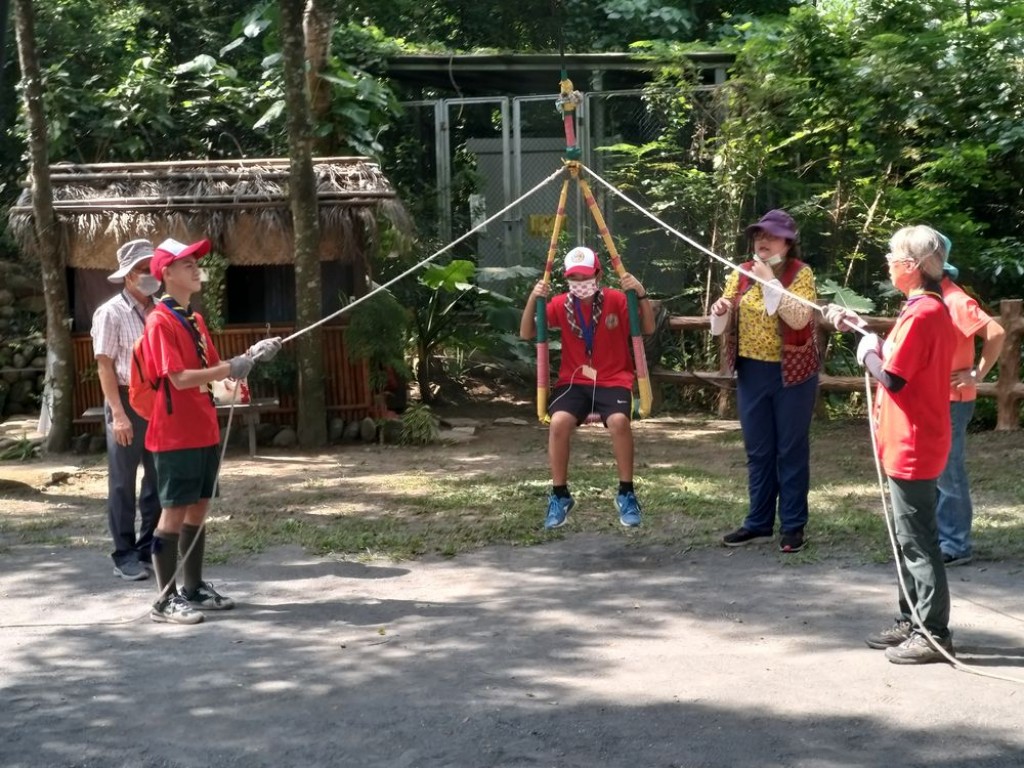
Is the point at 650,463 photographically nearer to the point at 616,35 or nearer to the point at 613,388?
the point at 613,388

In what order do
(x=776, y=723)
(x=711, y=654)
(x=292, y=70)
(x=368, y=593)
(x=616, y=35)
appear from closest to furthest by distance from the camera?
(x=776, y=723) < (x=711, y=654) < (x=368, y=593) < (x=292, y=70) < (x=616, y=35)

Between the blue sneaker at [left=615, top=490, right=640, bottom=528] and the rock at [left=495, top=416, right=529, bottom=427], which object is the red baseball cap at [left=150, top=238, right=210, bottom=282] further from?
the rock at [left=495, top=416, right=529, bottom=427]

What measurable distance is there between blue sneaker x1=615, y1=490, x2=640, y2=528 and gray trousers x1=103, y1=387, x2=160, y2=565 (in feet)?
8.84

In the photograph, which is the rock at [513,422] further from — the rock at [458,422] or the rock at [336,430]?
the rock at [336,430]

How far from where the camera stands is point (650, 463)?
1067 cm

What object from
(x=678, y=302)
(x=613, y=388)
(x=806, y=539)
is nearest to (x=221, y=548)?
(x=613, y=388)

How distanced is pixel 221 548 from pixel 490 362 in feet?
27.4

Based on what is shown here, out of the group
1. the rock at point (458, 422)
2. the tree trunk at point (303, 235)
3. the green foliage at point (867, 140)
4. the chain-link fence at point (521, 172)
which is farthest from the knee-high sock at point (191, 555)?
the chain-link fence at point (521, 172)

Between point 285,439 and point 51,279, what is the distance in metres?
2.60

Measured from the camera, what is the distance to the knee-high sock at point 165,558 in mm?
6145

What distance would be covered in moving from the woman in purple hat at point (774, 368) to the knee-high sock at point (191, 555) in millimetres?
2974

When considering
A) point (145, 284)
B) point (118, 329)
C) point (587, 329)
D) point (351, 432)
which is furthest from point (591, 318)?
point (351, 432)

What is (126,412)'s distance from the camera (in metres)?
7.08

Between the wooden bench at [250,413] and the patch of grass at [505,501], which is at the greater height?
the wooden bench at [250,413]
